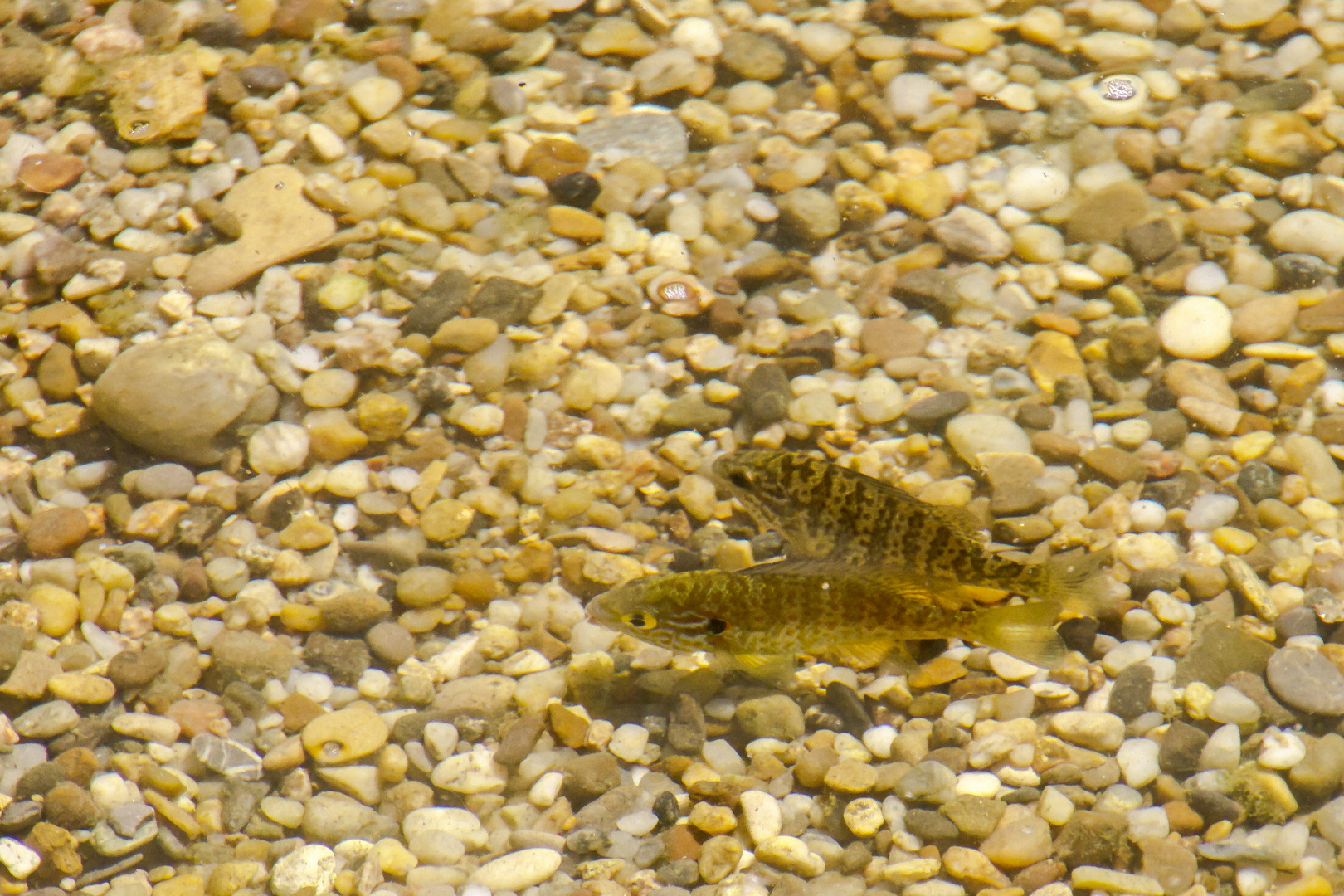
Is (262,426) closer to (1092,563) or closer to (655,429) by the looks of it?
(655,429)

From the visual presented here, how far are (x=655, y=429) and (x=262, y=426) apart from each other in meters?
1.79

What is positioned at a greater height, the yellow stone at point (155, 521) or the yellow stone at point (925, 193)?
the yellow stone at point (925, 193)

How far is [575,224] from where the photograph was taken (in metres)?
5.00

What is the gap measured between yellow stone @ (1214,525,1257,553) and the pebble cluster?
0.03 meters

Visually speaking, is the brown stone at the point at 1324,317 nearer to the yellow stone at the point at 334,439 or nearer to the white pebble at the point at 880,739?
the white pebble at the point at 880,739

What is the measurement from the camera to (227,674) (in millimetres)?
3602

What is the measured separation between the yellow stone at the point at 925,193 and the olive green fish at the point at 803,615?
2.61 metres

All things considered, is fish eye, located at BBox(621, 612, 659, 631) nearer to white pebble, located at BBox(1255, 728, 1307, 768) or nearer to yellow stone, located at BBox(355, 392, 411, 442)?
yellow stone, located at BBox(355, 392, 411, 442)

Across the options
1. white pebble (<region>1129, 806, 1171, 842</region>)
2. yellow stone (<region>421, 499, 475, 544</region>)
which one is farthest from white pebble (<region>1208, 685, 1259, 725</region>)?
yellow stone (<region>421, 499, 475, 544</region>)

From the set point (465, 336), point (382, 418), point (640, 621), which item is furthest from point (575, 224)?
point (640, 621)

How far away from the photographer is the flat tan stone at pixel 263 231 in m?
4.81

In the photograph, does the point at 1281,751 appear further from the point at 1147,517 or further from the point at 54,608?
the point at 54,608

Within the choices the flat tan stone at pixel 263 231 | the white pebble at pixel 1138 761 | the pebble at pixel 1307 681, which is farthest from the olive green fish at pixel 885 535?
the flat tan stone at pixel 263 231

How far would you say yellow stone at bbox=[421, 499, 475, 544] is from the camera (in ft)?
12.9
